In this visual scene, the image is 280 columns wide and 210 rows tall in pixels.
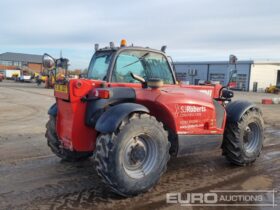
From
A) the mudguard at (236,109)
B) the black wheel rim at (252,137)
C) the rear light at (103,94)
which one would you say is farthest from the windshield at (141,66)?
the black wheel rim at (252,137)

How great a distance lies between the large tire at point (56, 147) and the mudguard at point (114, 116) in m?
1.50

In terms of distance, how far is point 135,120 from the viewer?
461cm

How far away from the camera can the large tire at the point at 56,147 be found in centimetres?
588

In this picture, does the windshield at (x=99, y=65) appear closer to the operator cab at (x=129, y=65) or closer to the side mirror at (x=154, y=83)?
the operator cab at (x=129, y=65)

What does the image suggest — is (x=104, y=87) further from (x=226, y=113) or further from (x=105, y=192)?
(x=226, y=113)

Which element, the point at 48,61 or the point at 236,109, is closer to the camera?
the point at 48,61

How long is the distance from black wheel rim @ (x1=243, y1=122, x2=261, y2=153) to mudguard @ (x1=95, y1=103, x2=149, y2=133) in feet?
8.86

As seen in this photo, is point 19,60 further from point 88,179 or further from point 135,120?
point 135,120

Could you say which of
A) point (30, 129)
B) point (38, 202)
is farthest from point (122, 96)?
point (30, 129)

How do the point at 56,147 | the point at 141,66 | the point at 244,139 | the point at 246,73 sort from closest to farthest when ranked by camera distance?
the point at 141,66 < the point at 56,147 < the point at 244,139 < the point at 246,73

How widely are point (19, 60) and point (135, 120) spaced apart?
9064 cm

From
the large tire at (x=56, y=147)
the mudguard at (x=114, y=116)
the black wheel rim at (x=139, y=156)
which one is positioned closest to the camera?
the mudguard at (x=114, y=116)

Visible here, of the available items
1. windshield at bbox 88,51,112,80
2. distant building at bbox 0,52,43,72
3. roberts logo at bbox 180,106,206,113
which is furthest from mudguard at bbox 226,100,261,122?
distant building at bbox 0,52,43,72

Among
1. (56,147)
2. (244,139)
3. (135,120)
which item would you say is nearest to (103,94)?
Result: (135,120)
